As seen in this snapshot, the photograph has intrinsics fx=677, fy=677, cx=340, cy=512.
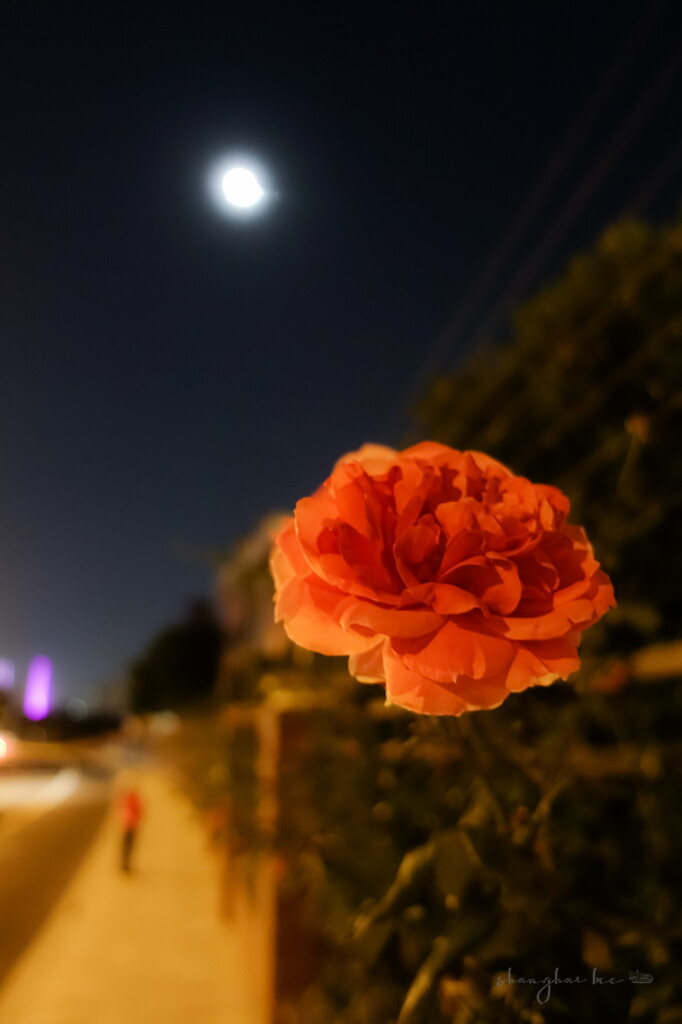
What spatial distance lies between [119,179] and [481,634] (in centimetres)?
142

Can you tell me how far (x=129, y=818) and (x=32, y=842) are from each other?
89 centimetres

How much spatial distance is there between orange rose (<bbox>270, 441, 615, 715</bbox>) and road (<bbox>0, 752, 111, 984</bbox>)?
0.91m

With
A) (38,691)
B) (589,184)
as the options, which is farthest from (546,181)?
(38,691)

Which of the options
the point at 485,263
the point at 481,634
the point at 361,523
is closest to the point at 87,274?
the point at 361,523

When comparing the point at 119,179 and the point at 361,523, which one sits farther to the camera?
the point at 119,179

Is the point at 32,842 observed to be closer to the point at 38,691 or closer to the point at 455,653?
the point at 38,691

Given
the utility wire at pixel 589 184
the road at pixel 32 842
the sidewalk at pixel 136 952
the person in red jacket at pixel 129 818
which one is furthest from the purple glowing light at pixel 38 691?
the utility wire at pixel 589 184

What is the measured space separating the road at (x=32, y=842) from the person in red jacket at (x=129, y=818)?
0.40 m

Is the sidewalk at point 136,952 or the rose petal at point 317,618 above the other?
the rose petal at point 317,618

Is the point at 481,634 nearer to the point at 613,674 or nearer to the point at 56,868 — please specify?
the point at 613,674

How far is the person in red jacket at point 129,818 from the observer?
1.92m

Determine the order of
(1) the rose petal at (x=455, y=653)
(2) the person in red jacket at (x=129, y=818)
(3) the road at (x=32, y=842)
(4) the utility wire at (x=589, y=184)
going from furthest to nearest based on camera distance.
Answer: (2) the person in red jacket at (x=129, y=818) < (4) the utility wire at (x=589, y=184) < (3) the road at (x=32, y=842) < (1) the rose petal at (x=455, y=653)

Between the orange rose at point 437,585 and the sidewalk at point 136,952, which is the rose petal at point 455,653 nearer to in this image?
the orange rose at point 437,585

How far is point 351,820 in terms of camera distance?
5.27ft
